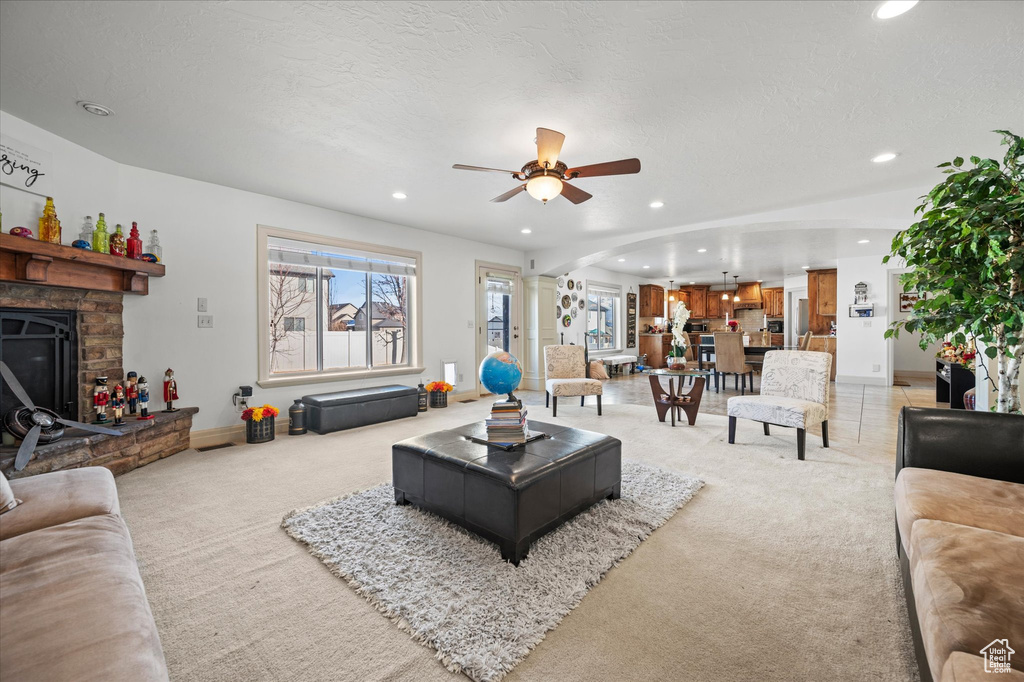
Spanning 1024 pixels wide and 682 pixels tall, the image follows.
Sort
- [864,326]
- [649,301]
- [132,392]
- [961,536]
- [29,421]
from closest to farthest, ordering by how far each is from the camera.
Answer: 1. [961,536]
2. [29,421]
3. [132,392]
4. [864,326]
5. [649,301]

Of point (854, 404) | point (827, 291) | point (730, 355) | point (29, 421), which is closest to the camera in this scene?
point (29, 421)

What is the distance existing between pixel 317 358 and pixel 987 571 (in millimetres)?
5252

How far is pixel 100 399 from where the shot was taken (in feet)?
10.4

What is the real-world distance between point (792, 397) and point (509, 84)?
136 inches

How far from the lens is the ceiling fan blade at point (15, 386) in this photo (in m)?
2.64

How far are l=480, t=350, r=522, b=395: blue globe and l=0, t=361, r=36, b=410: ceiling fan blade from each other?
301 centimetres

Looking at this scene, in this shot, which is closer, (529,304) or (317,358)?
(317,358)

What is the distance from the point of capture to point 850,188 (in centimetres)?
416

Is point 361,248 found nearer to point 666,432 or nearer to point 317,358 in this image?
point 317,358

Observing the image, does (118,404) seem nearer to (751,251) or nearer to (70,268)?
(70,268)

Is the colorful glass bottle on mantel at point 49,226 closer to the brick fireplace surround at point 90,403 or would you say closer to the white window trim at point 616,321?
the brick fireplace surround at point 90,403

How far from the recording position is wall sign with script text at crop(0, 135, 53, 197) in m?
2.69

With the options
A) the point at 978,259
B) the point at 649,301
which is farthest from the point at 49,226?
the point at 649,301

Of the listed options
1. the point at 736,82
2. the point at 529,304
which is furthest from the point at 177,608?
the point at 529,304
